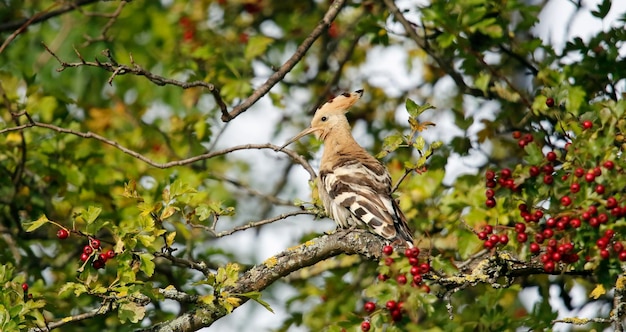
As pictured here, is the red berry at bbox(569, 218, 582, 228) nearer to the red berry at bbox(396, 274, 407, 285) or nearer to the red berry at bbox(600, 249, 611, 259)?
the red berry at bbox(600, 249, 611, 259)

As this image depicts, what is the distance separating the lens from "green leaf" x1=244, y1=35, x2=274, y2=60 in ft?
20.7

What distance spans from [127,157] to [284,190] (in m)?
2.25

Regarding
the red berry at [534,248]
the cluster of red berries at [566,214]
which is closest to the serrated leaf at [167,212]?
the cluster of red berries at [566,214]

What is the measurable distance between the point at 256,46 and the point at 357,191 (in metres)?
1.49

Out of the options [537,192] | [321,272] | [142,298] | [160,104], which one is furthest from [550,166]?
[160,104]

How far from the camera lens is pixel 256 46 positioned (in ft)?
20.8

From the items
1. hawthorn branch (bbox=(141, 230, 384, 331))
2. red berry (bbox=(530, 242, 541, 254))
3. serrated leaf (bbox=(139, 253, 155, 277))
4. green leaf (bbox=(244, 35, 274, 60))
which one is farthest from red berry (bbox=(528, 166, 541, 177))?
green leaf (bbox=(244, 35, 274, 60))

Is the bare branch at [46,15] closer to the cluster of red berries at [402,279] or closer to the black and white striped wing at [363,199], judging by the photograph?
the black and white striped wing at [363,199]

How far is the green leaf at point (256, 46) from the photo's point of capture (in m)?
6.30

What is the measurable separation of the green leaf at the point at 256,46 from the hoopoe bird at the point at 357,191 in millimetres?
600

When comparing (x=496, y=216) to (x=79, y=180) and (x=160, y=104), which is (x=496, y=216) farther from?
(x=160, y=104)

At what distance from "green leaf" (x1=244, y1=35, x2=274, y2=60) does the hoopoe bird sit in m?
0.60

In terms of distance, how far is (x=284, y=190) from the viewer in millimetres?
8398

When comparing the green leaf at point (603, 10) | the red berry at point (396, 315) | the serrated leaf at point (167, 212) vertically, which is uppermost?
the green leaf at point (603, 10)
